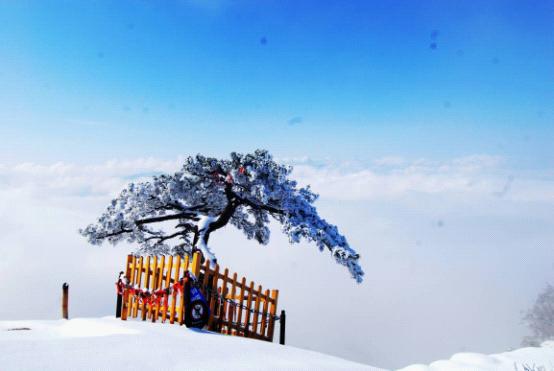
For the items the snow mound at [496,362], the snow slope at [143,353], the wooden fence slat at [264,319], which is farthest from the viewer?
the wooden fence slat at [264,319]

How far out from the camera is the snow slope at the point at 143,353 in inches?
207

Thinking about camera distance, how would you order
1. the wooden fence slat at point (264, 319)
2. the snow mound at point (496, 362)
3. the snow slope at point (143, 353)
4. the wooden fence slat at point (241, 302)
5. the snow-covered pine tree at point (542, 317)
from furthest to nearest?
the snow-covered pine tree at point (542, 317), the wooden fence slat at point (264, 319), the wooden fence slat at point (241, 302), the snow mound at point (496, 362), the snow slope at point (143, 353)

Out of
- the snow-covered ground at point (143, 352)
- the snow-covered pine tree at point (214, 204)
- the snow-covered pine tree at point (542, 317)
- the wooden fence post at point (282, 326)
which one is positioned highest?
the snow-covered pine tree at point (214, 204)

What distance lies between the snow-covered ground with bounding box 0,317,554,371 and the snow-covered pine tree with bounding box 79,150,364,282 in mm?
4199

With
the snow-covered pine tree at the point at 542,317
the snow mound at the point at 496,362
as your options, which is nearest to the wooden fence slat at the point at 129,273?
the snow mound at the point at 496,362

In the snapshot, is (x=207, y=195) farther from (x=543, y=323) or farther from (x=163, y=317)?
(x=543, y=323)

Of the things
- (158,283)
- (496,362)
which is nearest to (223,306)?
(158,283)

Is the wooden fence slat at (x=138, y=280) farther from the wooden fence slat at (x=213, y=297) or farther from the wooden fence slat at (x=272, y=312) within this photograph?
the wooden fence slat at (x=272, y=312)

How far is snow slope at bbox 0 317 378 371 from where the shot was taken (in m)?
5.26

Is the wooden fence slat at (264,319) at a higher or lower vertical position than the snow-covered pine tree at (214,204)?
lower

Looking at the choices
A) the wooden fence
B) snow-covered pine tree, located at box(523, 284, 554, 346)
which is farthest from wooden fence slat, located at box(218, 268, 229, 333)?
snow-covered pine tree, located at box(523, 284, 554, 346)

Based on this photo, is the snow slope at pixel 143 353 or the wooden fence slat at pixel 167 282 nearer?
the snow slope at pixel 143 353

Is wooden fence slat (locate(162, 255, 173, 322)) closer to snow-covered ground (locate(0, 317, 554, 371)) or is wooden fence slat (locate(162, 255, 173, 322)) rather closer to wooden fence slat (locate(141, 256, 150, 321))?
wooden fence slat (locate(141, 256, 150, 321))

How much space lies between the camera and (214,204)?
1377 centimetres
